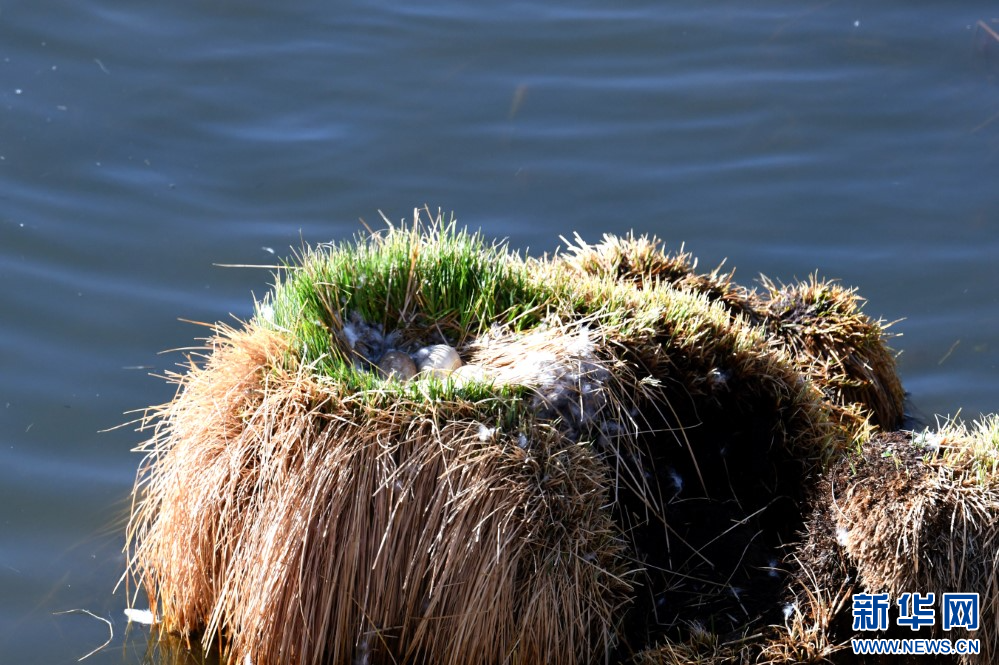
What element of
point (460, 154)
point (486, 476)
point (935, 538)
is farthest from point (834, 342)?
point (460, 154)

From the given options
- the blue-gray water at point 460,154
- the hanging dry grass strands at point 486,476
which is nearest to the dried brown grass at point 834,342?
the hanging dry grass strands at point 486,476

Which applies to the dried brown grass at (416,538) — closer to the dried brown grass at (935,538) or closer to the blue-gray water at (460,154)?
the dried brown grass at (935,538)

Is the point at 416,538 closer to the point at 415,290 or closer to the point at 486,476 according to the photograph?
the point at 486,476

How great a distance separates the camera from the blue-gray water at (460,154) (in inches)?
195

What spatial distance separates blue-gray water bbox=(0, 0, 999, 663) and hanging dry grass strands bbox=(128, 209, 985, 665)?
4.73 feet

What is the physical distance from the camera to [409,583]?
9.00 feet

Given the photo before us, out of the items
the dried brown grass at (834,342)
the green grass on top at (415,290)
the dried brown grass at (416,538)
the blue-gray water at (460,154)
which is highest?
the blue-gray water at (460,154)

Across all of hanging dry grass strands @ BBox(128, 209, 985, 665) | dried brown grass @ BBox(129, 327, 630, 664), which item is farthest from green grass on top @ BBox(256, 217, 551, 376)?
dried brown grass @ BBox(129, 327, 630, 664)

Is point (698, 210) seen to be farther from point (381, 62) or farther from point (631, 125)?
point (381, 62)

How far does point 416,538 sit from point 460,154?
374cm

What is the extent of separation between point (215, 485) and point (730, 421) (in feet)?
4.84

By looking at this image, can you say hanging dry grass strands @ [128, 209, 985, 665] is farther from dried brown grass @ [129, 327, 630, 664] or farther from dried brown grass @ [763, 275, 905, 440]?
dried brown grass @ [763, 275, 905, 440]

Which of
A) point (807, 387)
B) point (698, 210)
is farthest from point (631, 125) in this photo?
point (807, 387)

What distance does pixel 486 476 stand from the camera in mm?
2693
